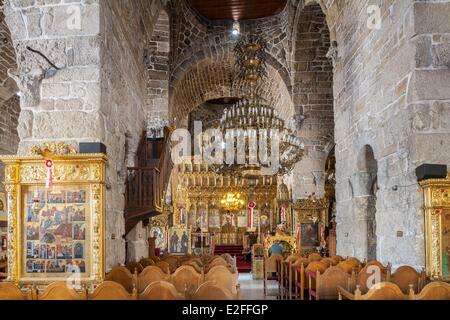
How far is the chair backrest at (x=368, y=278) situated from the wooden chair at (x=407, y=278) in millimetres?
128

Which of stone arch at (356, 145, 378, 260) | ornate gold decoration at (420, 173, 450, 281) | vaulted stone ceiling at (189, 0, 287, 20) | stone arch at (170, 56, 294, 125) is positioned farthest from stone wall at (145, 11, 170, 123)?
ornate gold decoration at (420, 173, 450, 281)

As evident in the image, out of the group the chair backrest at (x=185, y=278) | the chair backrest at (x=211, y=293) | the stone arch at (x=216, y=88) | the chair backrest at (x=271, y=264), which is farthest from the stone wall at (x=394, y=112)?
the stone arch at (x=216, y=88)

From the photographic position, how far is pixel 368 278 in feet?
21.4

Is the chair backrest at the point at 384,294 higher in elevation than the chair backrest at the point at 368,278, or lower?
higher

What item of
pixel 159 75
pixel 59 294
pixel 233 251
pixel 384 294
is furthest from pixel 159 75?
pixel 384 294

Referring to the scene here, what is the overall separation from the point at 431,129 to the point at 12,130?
11.2m

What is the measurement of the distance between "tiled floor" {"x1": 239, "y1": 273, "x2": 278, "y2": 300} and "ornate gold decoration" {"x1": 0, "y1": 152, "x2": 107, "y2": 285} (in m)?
4.67

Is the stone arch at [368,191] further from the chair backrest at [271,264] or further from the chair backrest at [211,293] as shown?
the chair backrest at [211,293]

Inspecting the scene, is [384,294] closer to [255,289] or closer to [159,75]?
[255,289]

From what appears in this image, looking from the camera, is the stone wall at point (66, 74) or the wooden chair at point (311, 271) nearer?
the stone wall at point (66, 74)

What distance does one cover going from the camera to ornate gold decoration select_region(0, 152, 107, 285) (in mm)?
6906

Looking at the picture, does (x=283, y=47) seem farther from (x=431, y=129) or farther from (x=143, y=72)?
(x=431, y=129)

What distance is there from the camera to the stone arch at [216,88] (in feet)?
59.9

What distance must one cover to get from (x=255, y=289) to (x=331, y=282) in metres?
6.40
